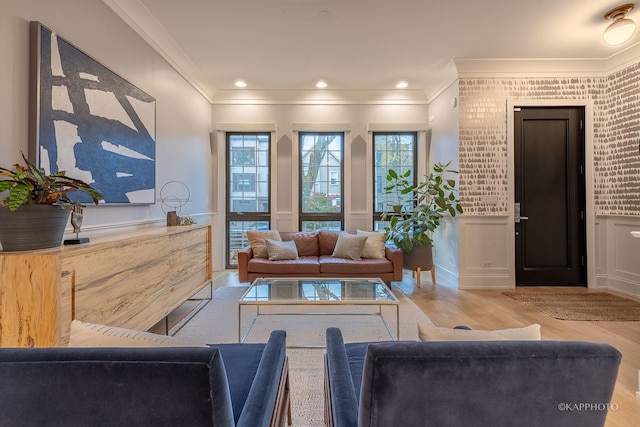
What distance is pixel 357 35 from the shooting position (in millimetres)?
3369

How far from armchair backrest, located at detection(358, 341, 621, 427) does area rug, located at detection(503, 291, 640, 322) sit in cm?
293

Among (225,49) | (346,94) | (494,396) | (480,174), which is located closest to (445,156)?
(480,174)

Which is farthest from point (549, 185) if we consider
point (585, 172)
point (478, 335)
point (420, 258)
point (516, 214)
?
point (478, 335)

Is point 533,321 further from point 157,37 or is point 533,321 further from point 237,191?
point 157,37

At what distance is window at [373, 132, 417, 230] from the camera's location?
517 cm

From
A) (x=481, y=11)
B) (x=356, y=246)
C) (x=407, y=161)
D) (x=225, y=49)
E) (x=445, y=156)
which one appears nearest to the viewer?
(x=481, y=11)

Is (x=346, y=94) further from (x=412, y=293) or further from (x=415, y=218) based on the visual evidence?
(x=412, y=293)

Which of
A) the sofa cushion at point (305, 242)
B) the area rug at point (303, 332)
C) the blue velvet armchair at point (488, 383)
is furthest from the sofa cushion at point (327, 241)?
the blue velvet armchair at point (488, 383)

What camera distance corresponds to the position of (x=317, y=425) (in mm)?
1561

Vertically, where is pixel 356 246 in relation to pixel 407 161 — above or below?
below

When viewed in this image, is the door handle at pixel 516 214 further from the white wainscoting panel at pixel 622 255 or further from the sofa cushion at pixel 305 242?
the sofa cushion at pixel 305 242

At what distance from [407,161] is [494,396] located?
4.81 meters

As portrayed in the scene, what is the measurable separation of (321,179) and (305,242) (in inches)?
50.5

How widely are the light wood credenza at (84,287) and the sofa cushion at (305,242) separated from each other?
6.40ft
